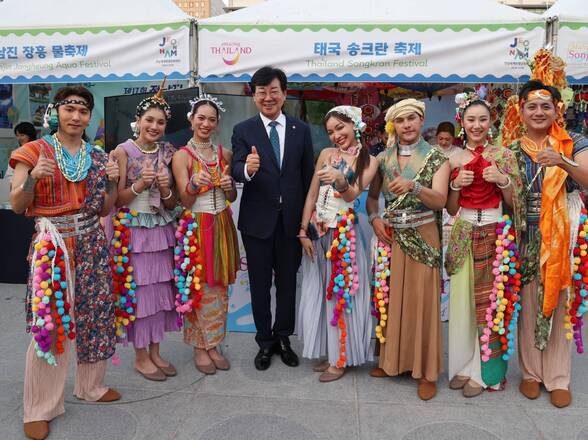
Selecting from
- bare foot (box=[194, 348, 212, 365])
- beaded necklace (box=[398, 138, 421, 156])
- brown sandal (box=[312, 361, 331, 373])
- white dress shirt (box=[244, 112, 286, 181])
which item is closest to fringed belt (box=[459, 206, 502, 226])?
beaded necklace (box=[398, 138, 421, 156])

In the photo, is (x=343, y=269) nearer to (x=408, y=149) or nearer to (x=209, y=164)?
(x=408, y=149)

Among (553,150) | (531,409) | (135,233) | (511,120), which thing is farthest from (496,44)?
(135,233)

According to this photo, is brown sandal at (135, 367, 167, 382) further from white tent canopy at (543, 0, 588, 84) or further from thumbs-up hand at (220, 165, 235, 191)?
white tent canopy at (543, 0, 588, 84)

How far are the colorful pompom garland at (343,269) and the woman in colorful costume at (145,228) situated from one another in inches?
40.7

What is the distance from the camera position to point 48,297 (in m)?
2.56

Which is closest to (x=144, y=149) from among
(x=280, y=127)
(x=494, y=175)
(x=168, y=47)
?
(x=280, y=127)

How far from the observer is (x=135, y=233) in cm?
311

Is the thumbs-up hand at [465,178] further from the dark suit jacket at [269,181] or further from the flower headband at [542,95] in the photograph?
the dark suit jacket at [269,181]

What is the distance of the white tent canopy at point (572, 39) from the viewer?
368 cm

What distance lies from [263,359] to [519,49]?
290 cm

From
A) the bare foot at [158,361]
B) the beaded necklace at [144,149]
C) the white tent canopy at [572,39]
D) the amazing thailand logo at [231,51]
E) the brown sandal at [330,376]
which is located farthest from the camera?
the amazing thailand logo at [231,51]

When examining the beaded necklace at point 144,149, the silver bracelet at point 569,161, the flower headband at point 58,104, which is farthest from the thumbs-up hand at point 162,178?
the silver bracelet at point 569,161

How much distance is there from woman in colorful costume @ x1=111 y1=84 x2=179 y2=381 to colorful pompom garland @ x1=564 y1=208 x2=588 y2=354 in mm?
2425

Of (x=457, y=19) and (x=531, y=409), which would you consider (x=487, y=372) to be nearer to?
(x=531, y=409)
